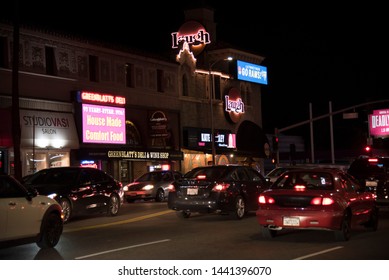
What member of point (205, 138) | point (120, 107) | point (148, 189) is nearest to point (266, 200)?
point (148, 189)

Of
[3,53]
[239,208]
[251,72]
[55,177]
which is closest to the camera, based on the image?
[239,208]

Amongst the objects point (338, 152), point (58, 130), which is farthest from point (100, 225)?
point (338, 152)

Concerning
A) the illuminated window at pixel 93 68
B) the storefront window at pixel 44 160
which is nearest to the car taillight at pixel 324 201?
the storefront window at pixel 44 160

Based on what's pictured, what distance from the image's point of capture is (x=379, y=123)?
58625 millimetres

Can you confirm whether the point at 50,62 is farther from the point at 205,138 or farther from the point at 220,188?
the point at 220,188

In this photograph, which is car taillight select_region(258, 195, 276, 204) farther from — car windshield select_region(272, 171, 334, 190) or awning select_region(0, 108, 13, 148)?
awning select_region(0, 108, 13, 148)

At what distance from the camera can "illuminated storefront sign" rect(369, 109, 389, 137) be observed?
189ft

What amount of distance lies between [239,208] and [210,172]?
1368 millimetres

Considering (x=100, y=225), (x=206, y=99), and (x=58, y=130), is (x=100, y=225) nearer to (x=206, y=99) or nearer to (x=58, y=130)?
(x=58, y=130)

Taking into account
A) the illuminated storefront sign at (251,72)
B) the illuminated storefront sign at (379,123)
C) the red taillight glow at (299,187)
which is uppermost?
the illuminated storefront sign at (251,72)

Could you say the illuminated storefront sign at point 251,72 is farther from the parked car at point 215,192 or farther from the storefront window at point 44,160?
the parked car at point 215,192

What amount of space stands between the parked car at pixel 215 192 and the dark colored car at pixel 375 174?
3.50 meters

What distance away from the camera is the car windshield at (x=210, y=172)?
19.6 meters

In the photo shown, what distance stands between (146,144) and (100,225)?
79.0 ft
